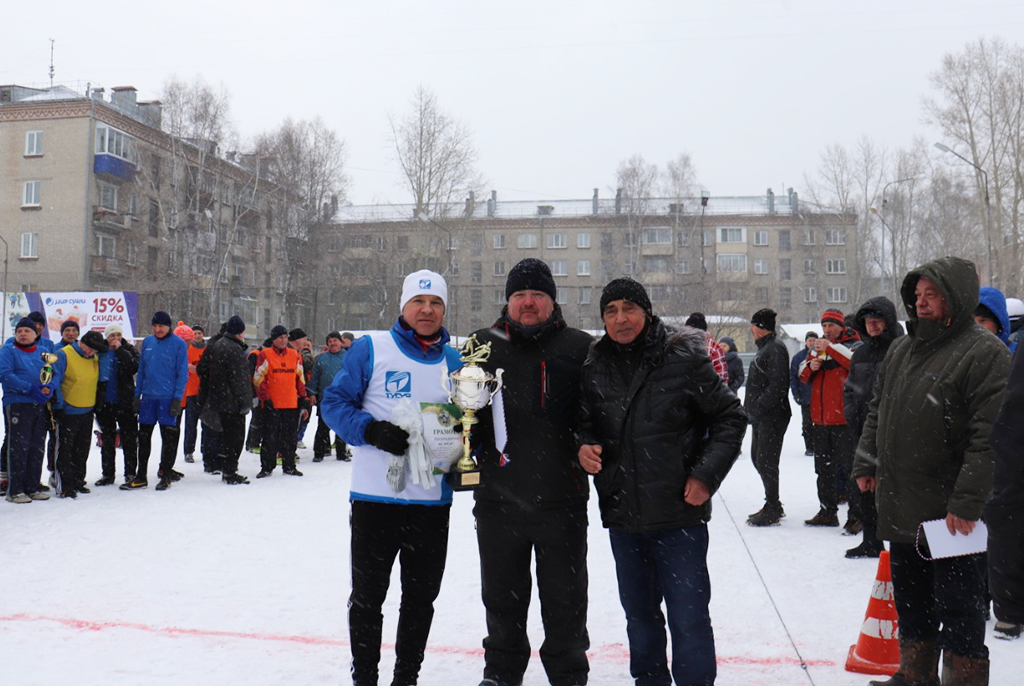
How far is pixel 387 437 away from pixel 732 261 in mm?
62793

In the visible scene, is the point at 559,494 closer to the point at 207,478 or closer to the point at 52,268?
the point at 207,478

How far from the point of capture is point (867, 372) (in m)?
6.43

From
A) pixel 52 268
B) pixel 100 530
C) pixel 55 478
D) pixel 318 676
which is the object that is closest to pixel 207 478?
pixel 55 478

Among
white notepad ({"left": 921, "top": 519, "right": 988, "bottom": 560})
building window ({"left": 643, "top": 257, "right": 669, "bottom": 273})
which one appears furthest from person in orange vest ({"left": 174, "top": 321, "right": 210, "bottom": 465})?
building window ({"left": 643, "top": 257, "right": 669, "bottom": 273})

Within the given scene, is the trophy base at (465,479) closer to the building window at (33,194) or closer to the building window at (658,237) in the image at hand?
the building window at (33,194)

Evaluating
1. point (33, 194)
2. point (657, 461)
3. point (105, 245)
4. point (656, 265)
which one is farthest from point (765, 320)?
point (656, 265)

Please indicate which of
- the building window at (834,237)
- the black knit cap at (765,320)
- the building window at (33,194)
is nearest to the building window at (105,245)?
the building window at (33,194)

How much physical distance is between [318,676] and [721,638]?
2.16 metres

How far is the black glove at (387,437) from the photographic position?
139 inches

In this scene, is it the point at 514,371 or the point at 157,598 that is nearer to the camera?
the point at 514,371

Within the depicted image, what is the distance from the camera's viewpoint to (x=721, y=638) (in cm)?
452

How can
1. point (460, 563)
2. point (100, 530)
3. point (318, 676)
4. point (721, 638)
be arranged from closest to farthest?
point (318, 676) → point (721, 638) → point (460, 563) → point (100, 530)

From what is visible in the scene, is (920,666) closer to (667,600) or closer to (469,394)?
(667,600)

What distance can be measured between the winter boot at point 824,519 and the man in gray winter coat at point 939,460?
398 centimetres
